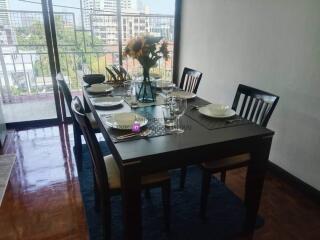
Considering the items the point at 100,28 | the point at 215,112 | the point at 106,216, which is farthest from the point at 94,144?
the point at 100,28

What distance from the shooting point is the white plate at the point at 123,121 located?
4.68ft

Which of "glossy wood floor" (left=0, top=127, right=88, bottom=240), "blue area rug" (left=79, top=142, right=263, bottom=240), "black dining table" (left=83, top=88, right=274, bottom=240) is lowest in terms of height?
"glossy wood floor" (left=0, top=127, right=88, bottom=240)

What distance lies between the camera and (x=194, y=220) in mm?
1750

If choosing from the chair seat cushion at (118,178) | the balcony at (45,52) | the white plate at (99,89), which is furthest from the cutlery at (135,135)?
the balcony at (45,52)

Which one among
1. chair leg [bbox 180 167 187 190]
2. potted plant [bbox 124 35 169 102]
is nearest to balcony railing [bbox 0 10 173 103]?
potted plant [bbox 124 35 169 102]

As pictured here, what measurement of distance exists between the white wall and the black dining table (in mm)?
736

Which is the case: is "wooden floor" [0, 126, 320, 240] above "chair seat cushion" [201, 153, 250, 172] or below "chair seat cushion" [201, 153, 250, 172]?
below

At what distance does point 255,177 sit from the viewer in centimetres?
149

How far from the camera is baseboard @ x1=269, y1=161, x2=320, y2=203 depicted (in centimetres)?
195

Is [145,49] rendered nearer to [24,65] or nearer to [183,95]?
[183,95]

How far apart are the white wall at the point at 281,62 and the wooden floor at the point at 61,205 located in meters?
0.25

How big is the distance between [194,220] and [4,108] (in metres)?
2.94

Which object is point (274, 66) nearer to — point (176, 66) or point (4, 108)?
point (176, 66)

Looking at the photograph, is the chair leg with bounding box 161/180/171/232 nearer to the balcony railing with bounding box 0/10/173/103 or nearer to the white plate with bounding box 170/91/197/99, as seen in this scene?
the white plate with bounding box 170/91/197/99
